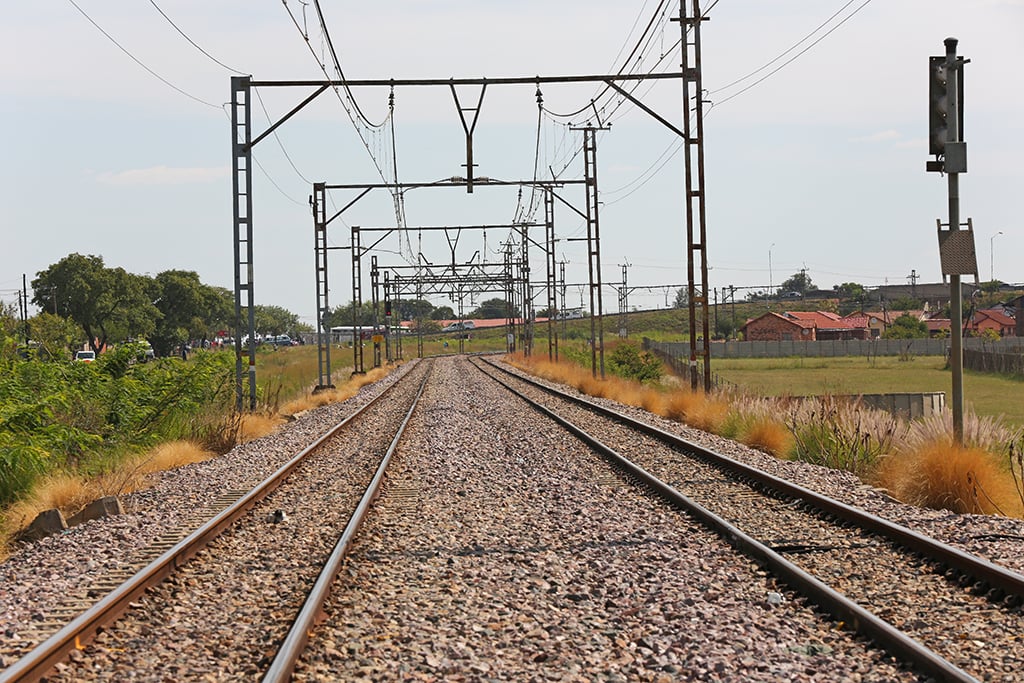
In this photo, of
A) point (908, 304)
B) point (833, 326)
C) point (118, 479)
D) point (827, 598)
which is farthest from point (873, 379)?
point (908, 304)

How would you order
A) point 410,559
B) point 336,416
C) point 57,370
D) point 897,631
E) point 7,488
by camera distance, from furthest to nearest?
1. point 336,416
2. point 57,370
3. point 7,488
4. point 410,559
5. point 897,631

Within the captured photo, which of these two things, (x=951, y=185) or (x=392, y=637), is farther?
(x=951, y=185)

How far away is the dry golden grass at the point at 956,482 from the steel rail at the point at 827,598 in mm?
2590

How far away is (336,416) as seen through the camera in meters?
31.0

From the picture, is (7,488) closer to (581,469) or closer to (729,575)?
(581,469)

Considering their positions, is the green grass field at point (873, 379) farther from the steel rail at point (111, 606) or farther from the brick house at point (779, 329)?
the brick house at point (779, 329)

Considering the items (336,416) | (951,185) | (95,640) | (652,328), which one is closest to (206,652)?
(95,640)

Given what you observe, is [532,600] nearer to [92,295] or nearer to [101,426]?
[101,426]

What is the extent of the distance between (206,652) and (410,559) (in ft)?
9.71

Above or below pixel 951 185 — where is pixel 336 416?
below

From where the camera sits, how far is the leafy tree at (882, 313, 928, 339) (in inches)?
4818

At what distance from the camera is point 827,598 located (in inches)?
305

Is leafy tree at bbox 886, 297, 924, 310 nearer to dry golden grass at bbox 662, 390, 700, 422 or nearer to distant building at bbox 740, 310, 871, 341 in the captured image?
distant building at bbox 740, 310, 871, 341

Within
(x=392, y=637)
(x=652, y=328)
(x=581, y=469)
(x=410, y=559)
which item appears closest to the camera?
(x=392, y=637)
